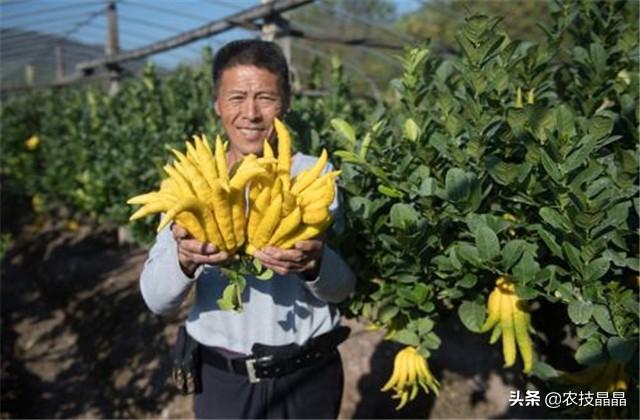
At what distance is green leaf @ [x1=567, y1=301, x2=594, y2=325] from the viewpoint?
1.30 metres

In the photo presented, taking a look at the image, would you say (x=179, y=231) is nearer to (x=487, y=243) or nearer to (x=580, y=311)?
(x=487, y=243)

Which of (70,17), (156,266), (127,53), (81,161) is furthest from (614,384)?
(70,17)

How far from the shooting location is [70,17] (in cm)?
893

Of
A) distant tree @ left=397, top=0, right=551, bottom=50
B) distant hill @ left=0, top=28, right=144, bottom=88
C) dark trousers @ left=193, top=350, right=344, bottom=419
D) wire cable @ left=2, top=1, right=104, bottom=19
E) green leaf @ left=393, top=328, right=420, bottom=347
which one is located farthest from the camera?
distant tree @ left=397, top=0, right=551, bottom=50

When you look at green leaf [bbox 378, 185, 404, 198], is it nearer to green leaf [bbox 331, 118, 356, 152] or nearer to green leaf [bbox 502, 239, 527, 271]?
green leaf [bbox 331, 118, 356, 152]

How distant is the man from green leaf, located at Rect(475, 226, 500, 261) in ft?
1.12

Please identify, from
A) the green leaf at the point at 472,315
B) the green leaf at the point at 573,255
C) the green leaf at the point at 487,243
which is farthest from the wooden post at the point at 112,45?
the green leaf at the point at 573,255

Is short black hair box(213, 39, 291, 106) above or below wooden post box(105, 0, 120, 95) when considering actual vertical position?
below

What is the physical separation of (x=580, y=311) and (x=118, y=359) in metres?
3.41

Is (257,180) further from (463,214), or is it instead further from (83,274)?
(83,274)

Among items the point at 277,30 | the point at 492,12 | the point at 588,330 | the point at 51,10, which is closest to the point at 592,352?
the point at 588,330

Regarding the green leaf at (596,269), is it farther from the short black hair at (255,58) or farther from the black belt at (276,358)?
the short black hair at (255,58)

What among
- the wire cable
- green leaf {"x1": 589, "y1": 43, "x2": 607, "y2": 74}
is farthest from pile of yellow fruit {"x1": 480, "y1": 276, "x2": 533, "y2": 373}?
the wire cable

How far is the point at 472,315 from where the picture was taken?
1.54 metres
